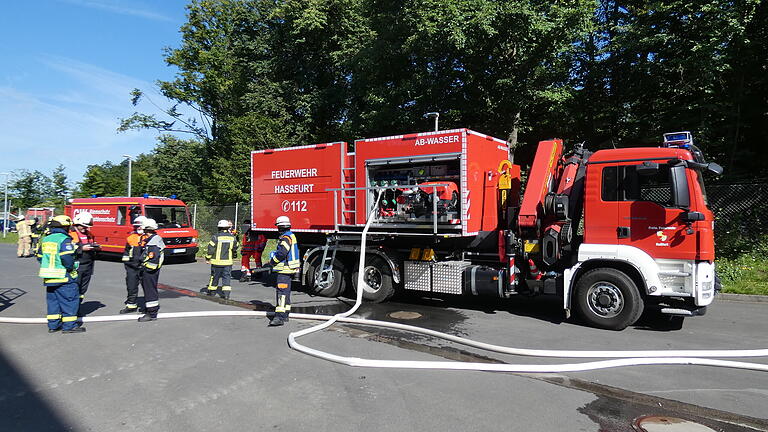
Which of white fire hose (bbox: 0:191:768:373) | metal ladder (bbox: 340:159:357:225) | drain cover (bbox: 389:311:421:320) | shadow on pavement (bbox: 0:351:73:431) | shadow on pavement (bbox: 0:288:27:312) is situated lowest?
shadow on pavement (bbox: 0:351:73:431)

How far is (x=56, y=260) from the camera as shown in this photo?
244 inches

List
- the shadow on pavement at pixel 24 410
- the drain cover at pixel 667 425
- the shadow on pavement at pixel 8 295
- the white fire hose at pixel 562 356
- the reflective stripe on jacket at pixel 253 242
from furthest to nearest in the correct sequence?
the reflective stripe on jacket at pixel 253 242, the shadow on pavement at pixel 8 295, the white fire hose at pixel 562 356, the shadow on pavement at pixel 24 410, the drain cover at pixel 667 425

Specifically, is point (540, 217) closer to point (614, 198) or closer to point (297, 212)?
point (614, 198)

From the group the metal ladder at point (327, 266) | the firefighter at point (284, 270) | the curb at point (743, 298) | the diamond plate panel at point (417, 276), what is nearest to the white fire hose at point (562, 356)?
the firefighter at point (284, 270)

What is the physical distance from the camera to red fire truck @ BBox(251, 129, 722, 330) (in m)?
6.27

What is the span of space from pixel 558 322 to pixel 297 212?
5.43 m

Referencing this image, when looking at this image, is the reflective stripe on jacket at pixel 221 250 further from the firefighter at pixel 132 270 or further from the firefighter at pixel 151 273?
the firefighter at pixel 151 273

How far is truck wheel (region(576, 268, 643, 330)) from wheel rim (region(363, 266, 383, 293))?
358 cm

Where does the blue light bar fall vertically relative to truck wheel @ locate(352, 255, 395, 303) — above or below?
above

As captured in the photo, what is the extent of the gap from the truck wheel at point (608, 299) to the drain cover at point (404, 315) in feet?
8.11

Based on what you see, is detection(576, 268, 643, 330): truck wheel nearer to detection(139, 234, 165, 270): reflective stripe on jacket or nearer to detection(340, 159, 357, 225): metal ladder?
detection(340, 159, 357, 225): metal ladder

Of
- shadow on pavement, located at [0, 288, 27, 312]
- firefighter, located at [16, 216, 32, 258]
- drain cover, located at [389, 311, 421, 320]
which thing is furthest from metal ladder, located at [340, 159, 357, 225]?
firefighter, located at [16, 216, 32, 258]

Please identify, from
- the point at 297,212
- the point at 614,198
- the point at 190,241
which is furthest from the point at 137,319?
the point at 190,241

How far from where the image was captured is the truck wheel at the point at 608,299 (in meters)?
6.36
